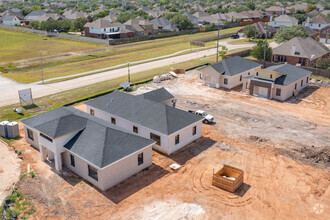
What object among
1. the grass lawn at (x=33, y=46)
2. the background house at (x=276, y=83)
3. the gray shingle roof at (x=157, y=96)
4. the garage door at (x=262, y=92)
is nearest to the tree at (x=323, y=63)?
the background house at (x=276, y=83)

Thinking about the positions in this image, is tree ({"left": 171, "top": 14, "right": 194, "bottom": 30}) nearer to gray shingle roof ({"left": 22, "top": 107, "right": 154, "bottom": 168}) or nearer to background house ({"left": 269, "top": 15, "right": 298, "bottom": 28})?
background house ({"left": 269, "top": 15, "right": 298, "bottom": 28})

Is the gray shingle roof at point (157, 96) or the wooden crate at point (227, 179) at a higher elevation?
the gray shingle roof at point (157, 96)

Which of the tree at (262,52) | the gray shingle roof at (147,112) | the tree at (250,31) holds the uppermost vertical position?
the tree at (250,31)

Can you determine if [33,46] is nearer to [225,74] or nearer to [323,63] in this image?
[225,74]

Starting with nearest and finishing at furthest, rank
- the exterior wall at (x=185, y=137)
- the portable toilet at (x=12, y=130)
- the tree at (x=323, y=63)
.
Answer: the exterior wall at (x=185, y=137)
the portable toilet at (x=12, y=130)
the tree at (x=323, y=63)

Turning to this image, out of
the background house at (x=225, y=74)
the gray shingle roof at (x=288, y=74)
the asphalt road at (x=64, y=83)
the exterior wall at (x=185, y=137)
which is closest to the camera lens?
the exterior wall at (x=185, y=137)

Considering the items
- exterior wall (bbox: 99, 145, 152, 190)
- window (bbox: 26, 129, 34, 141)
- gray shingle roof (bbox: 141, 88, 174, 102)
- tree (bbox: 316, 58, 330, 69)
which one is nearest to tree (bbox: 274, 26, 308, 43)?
tree (bbox: 316, 58, 330, 69)

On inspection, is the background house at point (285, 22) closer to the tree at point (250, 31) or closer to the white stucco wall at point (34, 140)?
the tree at point (250, 31)

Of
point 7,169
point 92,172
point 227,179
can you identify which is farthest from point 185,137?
point 7,169
